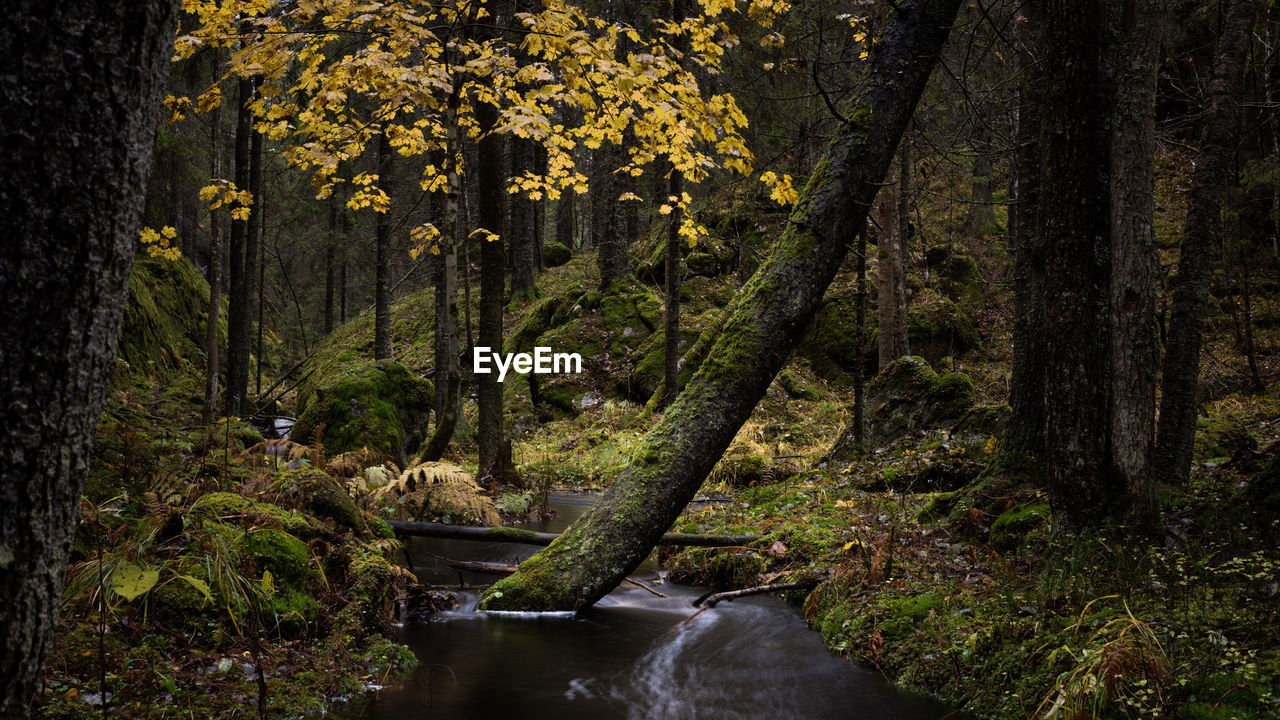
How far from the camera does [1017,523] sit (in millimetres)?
5137

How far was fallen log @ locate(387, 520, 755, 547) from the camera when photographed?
652 cm

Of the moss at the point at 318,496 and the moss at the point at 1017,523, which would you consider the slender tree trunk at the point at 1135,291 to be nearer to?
the moss at the point at 1017,523

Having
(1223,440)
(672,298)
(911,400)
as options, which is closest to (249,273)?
(672,298)

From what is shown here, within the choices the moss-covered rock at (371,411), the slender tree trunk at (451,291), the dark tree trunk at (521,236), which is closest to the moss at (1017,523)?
the slender tree trunk at (451,291)

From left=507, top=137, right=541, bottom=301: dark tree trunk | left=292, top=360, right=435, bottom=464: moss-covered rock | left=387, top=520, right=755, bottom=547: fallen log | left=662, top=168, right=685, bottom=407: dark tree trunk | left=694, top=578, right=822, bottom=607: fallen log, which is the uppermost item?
left=507, top=137, right=541, bottom=301: dark tree trunk

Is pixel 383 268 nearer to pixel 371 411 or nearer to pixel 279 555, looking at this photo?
pixel 371 411

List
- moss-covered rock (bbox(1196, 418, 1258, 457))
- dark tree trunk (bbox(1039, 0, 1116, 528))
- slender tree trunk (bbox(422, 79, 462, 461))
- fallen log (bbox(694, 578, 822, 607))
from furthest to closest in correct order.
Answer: slender tree trunk (bbox(422, 79, 462, 461)), moss-covered rock (bbox(1196, 418, 1258, 457)), fallen log (bbox(694, 578, 822, 607)), dark tree trunk (bbox(1039, 0, 1116, 528))

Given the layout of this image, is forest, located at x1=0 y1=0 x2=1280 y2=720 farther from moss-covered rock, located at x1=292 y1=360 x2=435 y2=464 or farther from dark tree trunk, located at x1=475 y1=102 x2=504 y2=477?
moss-covered rock, located at x1=292 y1=360 x2=435 y2=464

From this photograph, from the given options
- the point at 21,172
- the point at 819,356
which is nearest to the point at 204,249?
the point at 819,356

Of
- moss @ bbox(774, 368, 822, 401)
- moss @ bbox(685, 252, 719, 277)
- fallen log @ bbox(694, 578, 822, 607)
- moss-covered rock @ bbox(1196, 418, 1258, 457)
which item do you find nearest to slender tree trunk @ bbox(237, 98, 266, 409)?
moss @ bbox(685, 252, 719, 277)

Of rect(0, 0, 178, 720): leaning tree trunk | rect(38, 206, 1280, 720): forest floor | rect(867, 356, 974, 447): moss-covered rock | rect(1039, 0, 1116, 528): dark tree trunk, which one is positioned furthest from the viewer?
rect(867, 356, 974, 447): moss-covered rock

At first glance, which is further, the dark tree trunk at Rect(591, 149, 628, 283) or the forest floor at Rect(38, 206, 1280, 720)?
the dark tree trunk at Rect(591, 149, 628, 283)

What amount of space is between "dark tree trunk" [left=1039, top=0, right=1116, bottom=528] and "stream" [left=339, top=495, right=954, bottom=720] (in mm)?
1629

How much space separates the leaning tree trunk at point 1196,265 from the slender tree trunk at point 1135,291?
1408 millimetres
